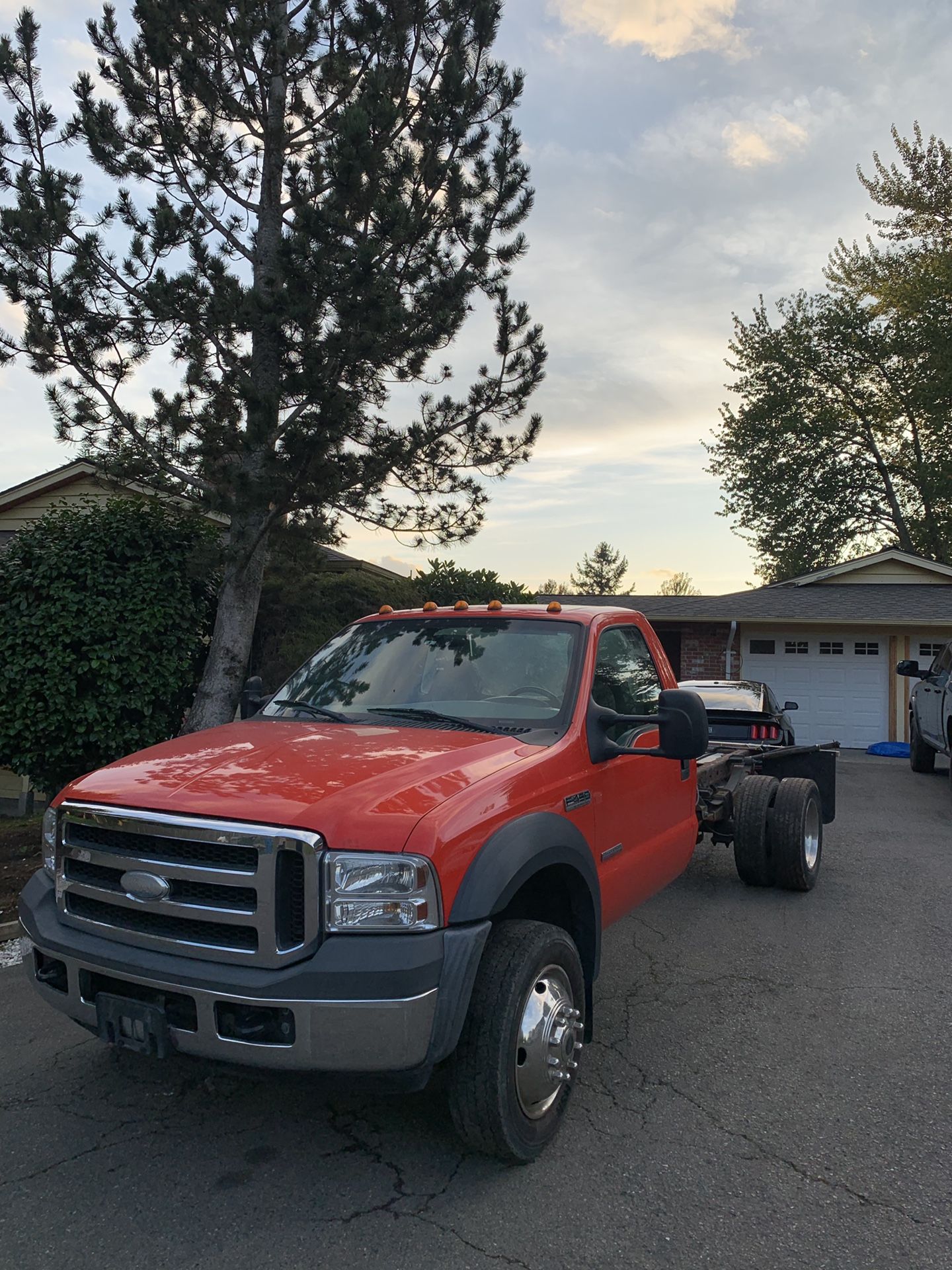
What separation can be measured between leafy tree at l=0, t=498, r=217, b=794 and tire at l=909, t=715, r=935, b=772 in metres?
11.4

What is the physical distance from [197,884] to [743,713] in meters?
8.31

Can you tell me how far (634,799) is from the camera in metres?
4.20

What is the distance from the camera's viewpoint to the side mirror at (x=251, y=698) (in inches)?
179

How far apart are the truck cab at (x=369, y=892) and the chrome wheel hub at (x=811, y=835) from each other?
308 cm

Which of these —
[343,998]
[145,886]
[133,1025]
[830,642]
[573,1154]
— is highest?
[830,642]

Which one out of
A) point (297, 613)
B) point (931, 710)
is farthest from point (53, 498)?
point (931, 710)

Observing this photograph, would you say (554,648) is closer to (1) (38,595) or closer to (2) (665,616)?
(1) (38,595)

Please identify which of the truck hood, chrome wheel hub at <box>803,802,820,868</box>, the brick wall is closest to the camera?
the truck hood

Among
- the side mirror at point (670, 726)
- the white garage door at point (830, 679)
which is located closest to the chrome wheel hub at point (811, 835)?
the side mirror at point (670, 726)

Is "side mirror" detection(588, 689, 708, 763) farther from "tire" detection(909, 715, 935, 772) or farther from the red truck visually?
"tire" detection(909, 715, 935, 772)

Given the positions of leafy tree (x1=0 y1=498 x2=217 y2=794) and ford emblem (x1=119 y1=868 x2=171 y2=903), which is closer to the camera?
ford emblem (x1=119 y1=868 x2=171 y2=903)

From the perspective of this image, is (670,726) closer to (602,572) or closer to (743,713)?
(743,713)

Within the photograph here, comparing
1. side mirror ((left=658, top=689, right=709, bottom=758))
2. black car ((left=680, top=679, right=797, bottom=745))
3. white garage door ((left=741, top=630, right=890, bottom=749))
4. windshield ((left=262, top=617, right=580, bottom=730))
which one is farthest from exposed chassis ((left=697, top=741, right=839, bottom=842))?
white garage door ((left=741, top=630, right=890, bottom=749))

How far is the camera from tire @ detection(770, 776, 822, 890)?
6441 mm
